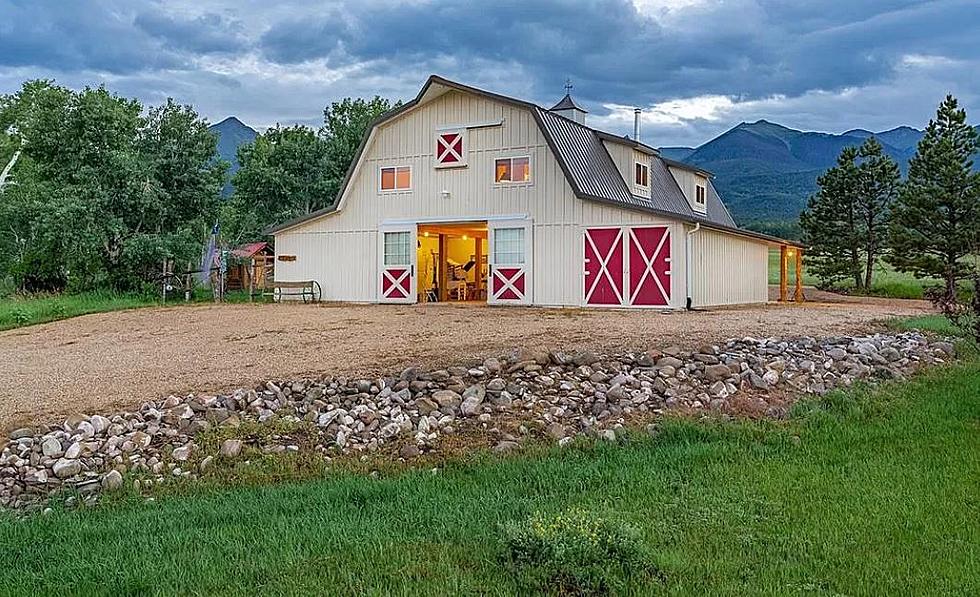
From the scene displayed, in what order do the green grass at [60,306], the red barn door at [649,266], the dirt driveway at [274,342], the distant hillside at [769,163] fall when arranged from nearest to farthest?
the dirt driveway at [274,342], the green grass at [60,306], the red barn door at [649,266], the distant hillside at [769,163]

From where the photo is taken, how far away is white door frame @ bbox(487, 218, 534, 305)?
20094 millimetres

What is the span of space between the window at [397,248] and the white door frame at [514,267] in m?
2.53

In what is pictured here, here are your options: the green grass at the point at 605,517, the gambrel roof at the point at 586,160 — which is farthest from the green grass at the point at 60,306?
the green grass at the point at 605,517

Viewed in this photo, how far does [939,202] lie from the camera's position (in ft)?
92.6

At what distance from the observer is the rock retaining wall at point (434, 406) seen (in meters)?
6.86

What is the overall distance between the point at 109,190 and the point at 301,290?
24.6 feet

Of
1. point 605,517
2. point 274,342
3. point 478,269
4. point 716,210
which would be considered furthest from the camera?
point 716,210

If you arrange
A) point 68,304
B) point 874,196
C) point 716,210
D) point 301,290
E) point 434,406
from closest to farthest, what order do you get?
point 434,406 < point 68,304 < point 301,290 < point 716,210 < point 874,196

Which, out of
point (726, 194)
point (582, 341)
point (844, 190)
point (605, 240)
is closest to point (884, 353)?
point (582, 341)

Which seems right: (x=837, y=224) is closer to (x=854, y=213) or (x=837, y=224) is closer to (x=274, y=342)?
(x=854, y=213)

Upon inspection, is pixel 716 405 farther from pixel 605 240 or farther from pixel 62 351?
pixel 605 240

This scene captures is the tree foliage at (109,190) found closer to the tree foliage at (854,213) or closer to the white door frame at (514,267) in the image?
the white door frame at (514,267)

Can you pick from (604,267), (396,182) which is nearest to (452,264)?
(396,182)

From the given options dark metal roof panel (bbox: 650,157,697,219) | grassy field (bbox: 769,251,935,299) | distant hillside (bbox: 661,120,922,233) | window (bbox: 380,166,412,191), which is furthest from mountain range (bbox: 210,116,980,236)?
window (bbox: 380,166,412,191)
